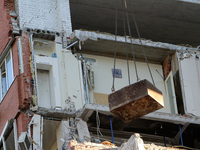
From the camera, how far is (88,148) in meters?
21.0

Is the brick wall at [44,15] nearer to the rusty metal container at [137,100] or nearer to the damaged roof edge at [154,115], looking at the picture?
the damaged roof edge at [154,115]

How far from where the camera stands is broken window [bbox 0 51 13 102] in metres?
25.9

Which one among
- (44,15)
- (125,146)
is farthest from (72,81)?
(125,146)

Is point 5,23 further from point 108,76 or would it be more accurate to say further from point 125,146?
point 125,146

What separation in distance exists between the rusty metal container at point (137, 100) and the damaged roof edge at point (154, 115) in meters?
5.51

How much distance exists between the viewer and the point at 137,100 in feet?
60.6

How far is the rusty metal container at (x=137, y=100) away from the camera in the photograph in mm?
18469

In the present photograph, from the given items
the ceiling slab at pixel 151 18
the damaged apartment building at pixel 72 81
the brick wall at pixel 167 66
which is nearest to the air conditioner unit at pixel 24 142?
the damaged apartment building at pixel 72 81

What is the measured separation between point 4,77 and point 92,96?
10.3 feet

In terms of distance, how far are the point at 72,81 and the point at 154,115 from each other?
117 inches

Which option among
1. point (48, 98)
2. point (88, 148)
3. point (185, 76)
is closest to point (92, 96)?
point (48, 98)

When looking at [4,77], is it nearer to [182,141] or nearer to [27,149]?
[27,149]

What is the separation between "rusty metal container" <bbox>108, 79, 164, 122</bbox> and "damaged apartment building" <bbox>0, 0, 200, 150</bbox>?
4595mm

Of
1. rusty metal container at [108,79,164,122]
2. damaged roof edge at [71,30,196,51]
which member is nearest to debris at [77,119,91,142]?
damaged roof edge at [71,30,196,51]
